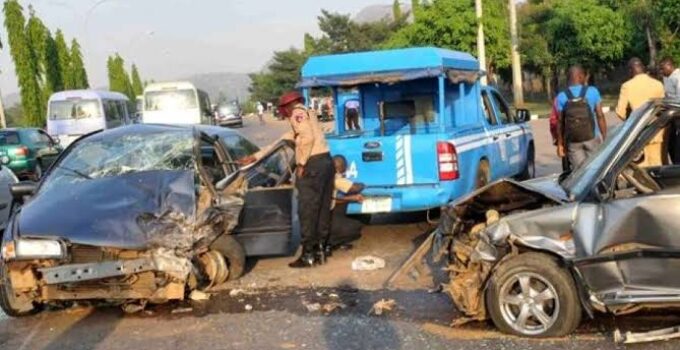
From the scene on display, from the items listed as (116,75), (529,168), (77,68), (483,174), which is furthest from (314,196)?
(116,75)

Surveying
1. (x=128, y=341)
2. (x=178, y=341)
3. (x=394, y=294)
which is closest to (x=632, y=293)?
(x=394, y=294)

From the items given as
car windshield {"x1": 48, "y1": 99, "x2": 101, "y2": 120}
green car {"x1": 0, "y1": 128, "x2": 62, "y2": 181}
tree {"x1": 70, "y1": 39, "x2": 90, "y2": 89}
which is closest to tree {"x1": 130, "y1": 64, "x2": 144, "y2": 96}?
tree {"x1": 70, "y1": 39, "x2": 90, "y2": 89}

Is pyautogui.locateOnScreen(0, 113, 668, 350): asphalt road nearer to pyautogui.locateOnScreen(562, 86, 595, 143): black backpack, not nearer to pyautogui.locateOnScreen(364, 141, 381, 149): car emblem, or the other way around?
pyautogui.locateOnScreen(364, 141, 381, 149): car emblem

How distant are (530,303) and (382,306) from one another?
1.39 meters

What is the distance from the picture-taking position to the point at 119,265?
6.26 m

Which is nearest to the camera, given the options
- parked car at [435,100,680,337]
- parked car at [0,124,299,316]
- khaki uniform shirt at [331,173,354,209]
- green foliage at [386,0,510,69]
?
parked car at [435,100,680,337]

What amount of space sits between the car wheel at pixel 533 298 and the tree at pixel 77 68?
53.7 metres

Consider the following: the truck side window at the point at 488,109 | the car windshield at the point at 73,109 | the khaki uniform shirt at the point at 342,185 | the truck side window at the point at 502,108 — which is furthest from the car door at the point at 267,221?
the car windshield at the point at 73,109

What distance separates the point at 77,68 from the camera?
2280 inches

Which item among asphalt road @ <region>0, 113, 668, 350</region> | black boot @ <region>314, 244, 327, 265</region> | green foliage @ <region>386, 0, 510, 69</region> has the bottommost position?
asphalt road @ <region>0, 113, 668, 350</region>

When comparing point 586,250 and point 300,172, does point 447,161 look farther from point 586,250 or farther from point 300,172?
point 586,250

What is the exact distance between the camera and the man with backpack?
8867 mm

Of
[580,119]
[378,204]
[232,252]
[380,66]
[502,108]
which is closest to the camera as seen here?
[232,252]

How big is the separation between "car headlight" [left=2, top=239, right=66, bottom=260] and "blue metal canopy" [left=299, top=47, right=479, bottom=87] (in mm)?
4447
